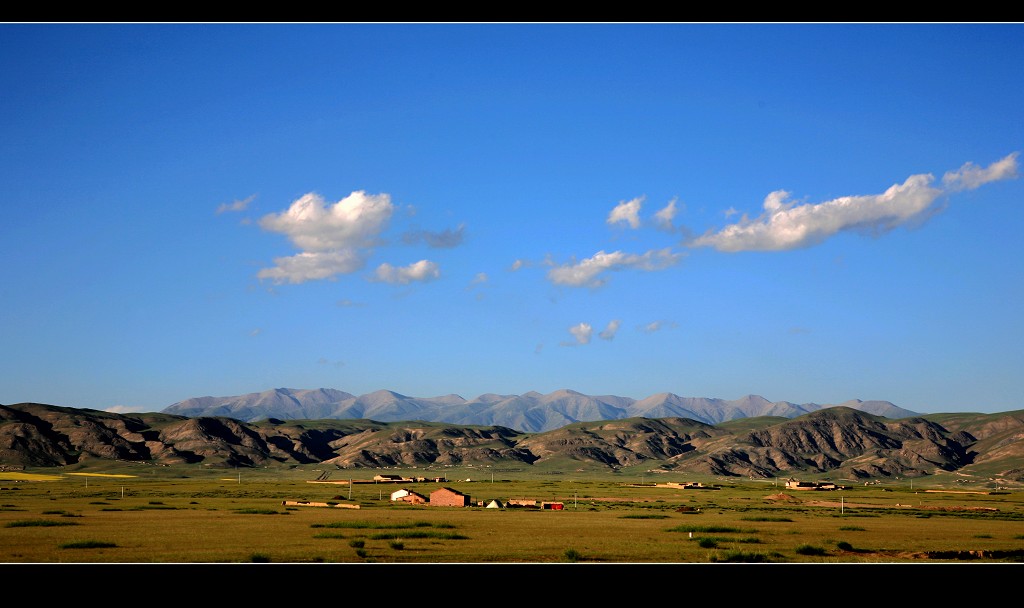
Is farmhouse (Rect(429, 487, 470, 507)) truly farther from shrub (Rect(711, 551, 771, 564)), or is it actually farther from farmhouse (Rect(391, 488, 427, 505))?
shrub (Rect(711, 551, 771, 564))

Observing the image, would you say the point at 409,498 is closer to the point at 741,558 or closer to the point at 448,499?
the point at 448,499

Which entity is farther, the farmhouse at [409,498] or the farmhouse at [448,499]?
the farmhouse at [409,498]

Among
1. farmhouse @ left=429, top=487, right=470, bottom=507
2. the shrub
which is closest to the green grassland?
the shrub

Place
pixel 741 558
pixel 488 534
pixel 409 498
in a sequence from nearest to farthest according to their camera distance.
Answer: pixel 741 558
pixel 488 534
pixel 409 498

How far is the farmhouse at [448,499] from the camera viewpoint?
363 ft

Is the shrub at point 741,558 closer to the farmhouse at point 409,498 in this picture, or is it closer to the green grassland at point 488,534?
the green grassland at point 488,534

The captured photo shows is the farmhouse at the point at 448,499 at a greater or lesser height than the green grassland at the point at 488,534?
lesser

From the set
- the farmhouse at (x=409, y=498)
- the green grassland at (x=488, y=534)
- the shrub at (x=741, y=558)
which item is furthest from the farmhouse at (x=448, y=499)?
the shrub at (x=741, y=558)

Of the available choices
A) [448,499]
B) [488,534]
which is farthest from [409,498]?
[488,534]

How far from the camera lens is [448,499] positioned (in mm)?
111500

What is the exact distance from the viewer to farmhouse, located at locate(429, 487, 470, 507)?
110 metres

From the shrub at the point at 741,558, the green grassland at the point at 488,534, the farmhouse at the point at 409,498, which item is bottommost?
the farmhouse at the point at 409,498

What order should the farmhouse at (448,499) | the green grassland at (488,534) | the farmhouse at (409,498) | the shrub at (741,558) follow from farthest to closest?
1. the farmhouse at (409,498)
2. the farmhouse at (448,499)
3. the green grassland at (488,534)
4. the shrub at (741,558)
